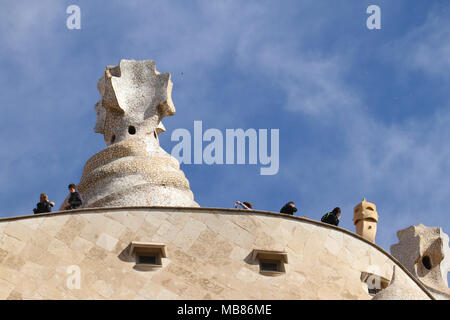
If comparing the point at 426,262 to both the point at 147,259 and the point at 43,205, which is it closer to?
the point at 147,259

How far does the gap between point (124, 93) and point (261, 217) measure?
22.2 feet

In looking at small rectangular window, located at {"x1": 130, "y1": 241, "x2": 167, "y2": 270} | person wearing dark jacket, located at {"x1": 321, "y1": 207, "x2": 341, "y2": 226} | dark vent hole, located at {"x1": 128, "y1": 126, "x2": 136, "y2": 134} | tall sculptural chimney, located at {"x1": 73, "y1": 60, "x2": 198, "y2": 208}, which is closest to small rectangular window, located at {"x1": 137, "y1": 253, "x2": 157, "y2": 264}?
small rectangular window, located at {"x1": 130, "y1": 241, "x2": 167, "y2": 270}

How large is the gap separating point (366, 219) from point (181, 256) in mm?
6419

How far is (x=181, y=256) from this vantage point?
23.2 m

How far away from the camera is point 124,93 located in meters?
29.4

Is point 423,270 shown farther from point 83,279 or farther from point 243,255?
point 83,279

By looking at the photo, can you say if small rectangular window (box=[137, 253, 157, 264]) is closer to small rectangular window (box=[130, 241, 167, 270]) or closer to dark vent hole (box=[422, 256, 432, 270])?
small rectangular window (box=[130, 241, 167, 270])

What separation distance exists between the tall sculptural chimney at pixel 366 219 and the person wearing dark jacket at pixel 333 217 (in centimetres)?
226

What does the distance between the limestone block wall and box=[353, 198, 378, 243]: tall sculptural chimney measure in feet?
9.70

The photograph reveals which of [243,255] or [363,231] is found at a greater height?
[363,231]

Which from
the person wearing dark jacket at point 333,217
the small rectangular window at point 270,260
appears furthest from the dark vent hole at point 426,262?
the small rectangular window at point 270,260

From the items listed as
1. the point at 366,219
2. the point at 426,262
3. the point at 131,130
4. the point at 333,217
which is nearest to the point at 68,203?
the point at 131,130
